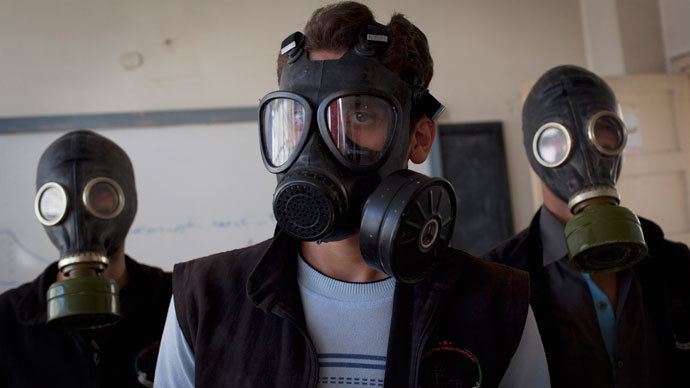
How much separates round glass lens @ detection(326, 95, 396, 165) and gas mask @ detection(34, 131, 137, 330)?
846mm

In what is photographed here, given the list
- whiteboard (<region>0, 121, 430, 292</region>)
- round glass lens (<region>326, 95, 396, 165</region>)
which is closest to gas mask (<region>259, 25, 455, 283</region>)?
round glass lens (<region>326, 95, 396, 165</region>)

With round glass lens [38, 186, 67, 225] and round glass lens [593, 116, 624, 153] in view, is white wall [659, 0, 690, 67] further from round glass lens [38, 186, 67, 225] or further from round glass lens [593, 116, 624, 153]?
round glass lens [38, 186, 67, 225]

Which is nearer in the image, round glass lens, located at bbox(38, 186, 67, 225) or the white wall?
round glass lens, located at bbox(38, 186, 67, 225)

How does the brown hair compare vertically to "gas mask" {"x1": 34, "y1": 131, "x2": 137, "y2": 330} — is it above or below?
above

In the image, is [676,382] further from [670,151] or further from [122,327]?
[670,151]

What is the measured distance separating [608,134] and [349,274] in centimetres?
91

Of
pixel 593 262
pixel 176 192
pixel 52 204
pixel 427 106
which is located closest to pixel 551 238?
pixel 593 262

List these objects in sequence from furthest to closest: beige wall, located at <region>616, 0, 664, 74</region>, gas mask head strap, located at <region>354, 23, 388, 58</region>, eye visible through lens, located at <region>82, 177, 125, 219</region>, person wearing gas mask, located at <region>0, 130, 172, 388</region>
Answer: beige wall, located at <region>616, 0, 664, 74</region> → eye visible through lens, located at <region>82, 177, 125, 219</region> → person wearing gas mask, located at <region>0, 130, 172, 388</region> → gas mask head strap, located at <region>354, 23, 388, 58</region>

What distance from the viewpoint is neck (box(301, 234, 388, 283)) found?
4.08ft

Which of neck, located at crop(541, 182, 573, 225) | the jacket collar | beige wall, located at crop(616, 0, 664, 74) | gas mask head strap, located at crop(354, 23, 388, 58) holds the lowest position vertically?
the jacket collar

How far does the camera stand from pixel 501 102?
11.0ft

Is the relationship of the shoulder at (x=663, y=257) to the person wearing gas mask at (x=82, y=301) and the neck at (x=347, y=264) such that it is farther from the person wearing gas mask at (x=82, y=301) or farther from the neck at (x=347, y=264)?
the person wearing gas mask at (x=82, y=301)

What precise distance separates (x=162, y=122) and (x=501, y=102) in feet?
6.48

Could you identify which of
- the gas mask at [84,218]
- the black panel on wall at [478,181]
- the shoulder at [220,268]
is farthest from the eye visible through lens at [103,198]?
the black panel on wall at [478,181]
